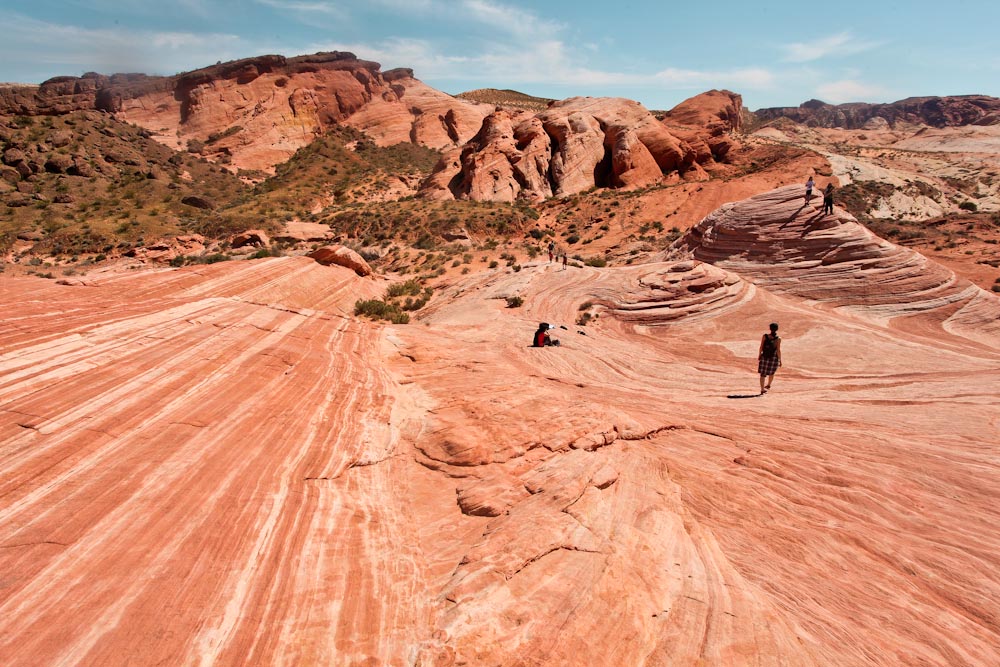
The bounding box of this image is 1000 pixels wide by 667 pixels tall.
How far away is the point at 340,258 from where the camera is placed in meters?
16.8

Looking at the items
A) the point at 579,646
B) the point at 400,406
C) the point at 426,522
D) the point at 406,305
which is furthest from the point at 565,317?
the point at 579,646

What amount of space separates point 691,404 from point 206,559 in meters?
7.47

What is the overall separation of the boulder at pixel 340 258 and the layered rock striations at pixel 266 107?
48.2m

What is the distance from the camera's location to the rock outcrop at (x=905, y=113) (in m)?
112

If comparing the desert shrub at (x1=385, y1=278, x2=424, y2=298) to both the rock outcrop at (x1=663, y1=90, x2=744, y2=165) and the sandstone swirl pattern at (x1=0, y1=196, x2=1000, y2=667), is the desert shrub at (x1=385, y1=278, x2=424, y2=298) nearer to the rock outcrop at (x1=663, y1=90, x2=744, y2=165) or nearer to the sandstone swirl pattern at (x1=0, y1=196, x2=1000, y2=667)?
the sandstone swirl pattern at (x1=0, y1=196, x2=1000, y2=667)

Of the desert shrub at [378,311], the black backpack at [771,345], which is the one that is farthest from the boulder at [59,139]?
the black backpack at [771,345]

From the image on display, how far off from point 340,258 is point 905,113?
557 feet

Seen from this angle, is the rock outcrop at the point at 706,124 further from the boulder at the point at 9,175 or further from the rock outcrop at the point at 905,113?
the rock outcrop at the point at 905,113

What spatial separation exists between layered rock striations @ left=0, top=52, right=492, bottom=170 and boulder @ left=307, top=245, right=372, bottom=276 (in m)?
48.2

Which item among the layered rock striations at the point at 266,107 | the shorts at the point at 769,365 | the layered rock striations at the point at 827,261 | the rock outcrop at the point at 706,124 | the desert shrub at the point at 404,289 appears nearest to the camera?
the shorts at the point at 769,365

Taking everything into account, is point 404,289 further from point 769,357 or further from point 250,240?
point 769,357

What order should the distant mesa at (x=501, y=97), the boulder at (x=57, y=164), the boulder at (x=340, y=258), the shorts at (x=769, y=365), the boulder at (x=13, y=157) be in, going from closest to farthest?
the shorts at (x=769, y=365) → the boulder at (x=340, y=258) → the boulder at (x=13, y=157) → the boulder at (x=57, y=164) → the distant mesa at (x=501, y=97)

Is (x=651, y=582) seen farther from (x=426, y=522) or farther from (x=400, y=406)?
(x=400, y=406)

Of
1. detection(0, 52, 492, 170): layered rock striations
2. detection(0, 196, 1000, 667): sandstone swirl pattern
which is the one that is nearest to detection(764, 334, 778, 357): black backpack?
detection(0, 196, 1000, 667): sandstone swirl pattern
